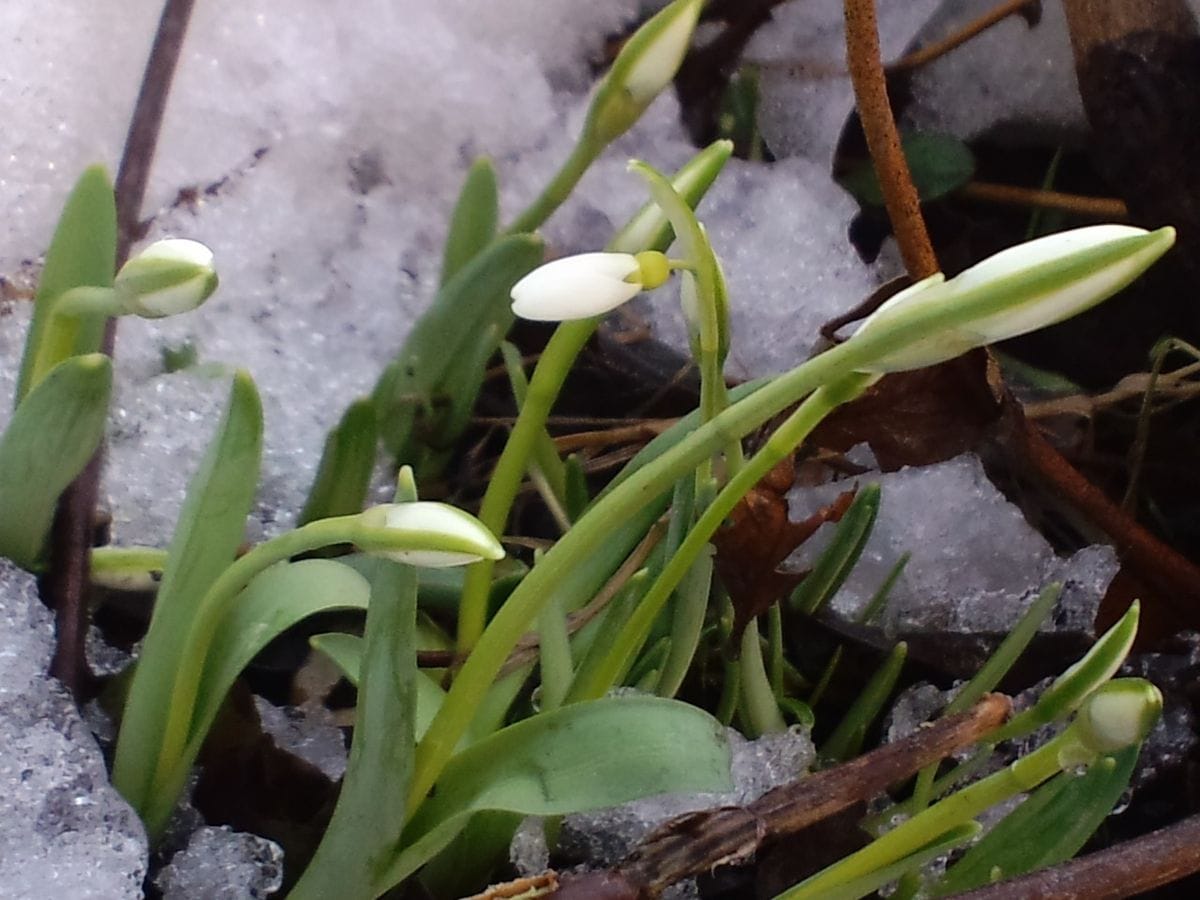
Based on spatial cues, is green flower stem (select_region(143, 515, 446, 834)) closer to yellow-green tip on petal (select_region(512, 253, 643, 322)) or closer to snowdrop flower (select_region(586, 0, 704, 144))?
yellow-green tip on petal (select_region(512, 253, 643, 322))

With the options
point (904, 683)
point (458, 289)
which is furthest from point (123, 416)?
point (904, 683)

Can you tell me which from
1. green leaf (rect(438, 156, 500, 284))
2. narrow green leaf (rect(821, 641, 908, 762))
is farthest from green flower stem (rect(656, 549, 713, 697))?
green leaf (rect(438, 156, 500, 284))

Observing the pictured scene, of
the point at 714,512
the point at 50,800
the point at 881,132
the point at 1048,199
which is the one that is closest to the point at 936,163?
the point at 1048,199

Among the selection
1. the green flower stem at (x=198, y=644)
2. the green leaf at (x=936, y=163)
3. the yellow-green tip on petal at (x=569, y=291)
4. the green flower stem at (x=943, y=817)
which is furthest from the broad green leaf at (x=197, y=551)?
the green leaf at (x=936, y=163)

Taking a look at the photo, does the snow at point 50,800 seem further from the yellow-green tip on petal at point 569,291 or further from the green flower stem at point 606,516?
the yellow-green tip on petal at point 569,291

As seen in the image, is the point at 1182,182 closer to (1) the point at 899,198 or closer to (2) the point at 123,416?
(1) the point at 899,198

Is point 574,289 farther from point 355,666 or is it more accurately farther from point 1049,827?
point 1049,827

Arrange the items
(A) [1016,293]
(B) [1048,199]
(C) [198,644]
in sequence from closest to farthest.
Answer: (A) [1016,293] → (C) [198,644] → (B) [1048,199]
